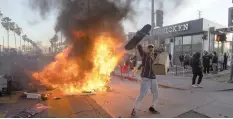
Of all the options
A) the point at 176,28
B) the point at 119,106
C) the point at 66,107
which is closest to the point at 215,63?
the point at 176,28

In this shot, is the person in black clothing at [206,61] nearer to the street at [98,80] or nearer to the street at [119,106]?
the street at [98,80]

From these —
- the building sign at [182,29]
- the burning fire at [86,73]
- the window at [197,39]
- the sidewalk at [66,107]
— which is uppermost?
the building sign at [182,29]

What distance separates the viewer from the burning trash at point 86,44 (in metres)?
8.04

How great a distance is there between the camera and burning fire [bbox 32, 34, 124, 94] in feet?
Answer: 25.9

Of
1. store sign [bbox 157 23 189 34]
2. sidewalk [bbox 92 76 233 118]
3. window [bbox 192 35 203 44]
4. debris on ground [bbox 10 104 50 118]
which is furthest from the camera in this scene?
store sign [bbox 157 23 189 34]

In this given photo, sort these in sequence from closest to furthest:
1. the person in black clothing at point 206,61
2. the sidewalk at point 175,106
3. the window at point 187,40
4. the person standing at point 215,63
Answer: the sidewalk at point 175,106 → the person in black clothing at point 206,61 → the person standing at point 215,63 → the window at point 187,40

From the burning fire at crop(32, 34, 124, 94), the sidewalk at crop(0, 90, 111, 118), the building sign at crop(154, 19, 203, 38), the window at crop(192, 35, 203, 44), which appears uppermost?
the building sign at crop(154, 19, 203, 38)

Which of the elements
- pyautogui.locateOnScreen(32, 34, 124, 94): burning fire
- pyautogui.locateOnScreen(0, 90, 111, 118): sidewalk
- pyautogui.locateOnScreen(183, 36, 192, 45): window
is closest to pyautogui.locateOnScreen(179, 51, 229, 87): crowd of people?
pyautogui.locateOnScreen(32, 34, 124, 94): burning fire

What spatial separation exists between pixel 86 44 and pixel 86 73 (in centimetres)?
117

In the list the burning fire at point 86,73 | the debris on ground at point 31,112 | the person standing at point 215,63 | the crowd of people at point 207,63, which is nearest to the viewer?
the debris on ground at point 31,112

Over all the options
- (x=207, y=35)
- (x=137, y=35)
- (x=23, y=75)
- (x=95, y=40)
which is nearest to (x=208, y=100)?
(x=137, y=35)

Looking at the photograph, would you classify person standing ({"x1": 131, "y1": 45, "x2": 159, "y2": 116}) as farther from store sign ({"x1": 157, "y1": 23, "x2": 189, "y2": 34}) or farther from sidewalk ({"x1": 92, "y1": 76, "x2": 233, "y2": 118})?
store sign ({"x1": 157, "y1": 23, "x2": 189, "y2": 34})

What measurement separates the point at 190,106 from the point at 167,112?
0.96m

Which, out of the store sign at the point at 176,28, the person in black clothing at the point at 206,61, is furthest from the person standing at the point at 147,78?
the store sign at the point at 176,28
